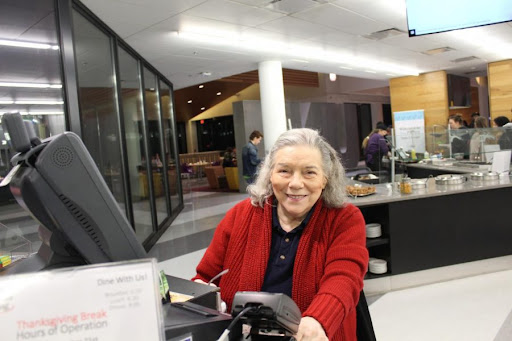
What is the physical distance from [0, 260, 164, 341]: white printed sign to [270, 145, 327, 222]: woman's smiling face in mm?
1035

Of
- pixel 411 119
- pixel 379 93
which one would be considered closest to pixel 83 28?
pixel 411 119

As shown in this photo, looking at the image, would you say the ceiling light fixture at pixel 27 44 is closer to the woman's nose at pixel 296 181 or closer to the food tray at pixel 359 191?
the woman's nose at pixel 296 181

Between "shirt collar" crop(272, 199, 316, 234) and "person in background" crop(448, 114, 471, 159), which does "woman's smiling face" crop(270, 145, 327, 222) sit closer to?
"shirt collar" crop(272, 199, 316, 234)


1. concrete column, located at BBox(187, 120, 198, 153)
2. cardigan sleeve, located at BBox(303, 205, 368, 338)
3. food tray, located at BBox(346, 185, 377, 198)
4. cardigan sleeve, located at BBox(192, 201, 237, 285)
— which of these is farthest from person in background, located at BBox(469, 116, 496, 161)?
concrete column, located at BBox(187, 120, 198, 153)

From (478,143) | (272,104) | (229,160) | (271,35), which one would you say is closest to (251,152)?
(272,104)

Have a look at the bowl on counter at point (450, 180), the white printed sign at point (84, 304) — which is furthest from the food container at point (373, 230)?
the white printed sign at point (84, 304)

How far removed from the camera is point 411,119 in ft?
40.4

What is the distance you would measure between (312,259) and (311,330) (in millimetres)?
355

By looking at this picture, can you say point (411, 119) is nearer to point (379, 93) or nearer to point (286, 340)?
point (379, 93)

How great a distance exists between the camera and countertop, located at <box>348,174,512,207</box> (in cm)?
382

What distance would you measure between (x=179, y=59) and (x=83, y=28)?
3138 millimetres

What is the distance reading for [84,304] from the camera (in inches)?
21.0

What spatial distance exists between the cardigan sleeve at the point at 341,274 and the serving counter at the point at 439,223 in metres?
2.32

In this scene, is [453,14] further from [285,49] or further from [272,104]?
[272,104]
